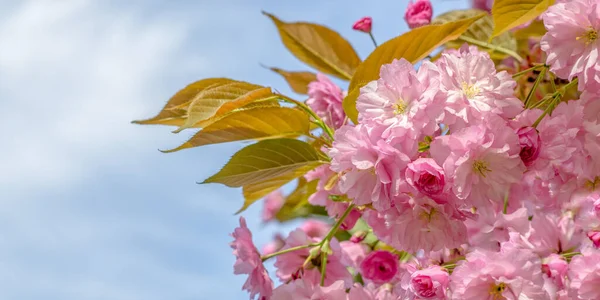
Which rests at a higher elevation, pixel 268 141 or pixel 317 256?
pixel 268 141

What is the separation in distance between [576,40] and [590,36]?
0.02 m

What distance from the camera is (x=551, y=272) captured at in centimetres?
98

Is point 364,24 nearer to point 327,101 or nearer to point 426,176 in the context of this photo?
point 327,101

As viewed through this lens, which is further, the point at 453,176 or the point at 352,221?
the point at 352,221

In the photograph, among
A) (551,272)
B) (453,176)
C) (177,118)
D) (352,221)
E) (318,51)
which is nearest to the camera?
(453,176)

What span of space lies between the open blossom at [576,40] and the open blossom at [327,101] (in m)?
0.39

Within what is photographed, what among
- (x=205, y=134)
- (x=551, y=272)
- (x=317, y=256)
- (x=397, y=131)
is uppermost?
(x=205, y=134)

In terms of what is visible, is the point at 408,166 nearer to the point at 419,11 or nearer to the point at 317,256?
the point at 317,256

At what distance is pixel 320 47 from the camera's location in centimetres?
134

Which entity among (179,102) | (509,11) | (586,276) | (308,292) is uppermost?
(179,102)

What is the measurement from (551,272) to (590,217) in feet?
0.29

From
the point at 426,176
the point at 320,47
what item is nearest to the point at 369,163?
the point at 426,176

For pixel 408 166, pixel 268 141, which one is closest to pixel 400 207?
pixel 408 166

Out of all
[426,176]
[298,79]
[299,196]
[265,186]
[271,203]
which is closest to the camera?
[426,176]
